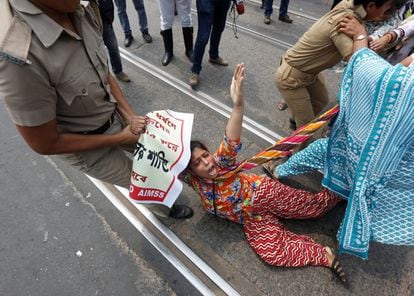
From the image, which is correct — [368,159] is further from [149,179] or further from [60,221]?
[60,221]

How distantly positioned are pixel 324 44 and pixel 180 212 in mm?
1746

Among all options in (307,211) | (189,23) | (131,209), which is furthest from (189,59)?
(307,211)

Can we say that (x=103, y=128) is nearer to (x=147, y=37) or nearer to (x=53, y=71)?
(x=53, y=71)

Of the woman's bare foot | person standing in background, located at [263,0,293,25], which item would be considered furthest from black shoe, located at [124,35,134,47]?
the woman's bare foot

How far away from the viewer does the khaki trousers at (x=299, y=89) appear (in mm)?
2537

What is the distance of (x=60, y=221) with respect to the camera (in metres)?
2.61

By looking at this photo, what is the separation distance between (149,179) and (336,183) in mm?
1249

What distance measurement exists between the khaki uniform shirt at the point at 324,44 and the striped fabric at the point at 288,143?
418 mm

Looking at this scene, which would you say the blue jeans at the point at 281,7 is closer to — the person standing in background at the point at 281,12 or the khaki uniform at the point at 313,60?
the person standing in background at the point at 281,12

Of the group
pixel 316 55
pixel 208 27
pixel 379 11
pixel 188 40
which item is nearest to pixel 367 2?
pixel 379 11

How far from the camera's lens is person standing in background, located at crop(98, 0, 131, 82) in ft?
10.9

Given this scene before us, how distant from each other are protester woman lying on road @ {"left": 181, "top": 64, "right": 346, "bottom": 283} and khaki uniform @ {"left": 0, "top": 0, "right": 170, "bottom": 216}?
2.35ft

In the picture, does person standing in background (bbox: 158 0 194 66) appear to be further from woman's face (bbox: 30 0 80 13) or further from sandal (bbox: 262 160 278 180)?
woman's face (bbox: 30 0 80 13)

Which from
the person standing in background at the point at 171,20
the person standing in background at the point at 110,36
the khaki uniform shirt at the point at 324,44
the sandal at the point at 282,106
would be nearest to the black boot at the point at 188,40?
the person standing in background at the point at 171,20
